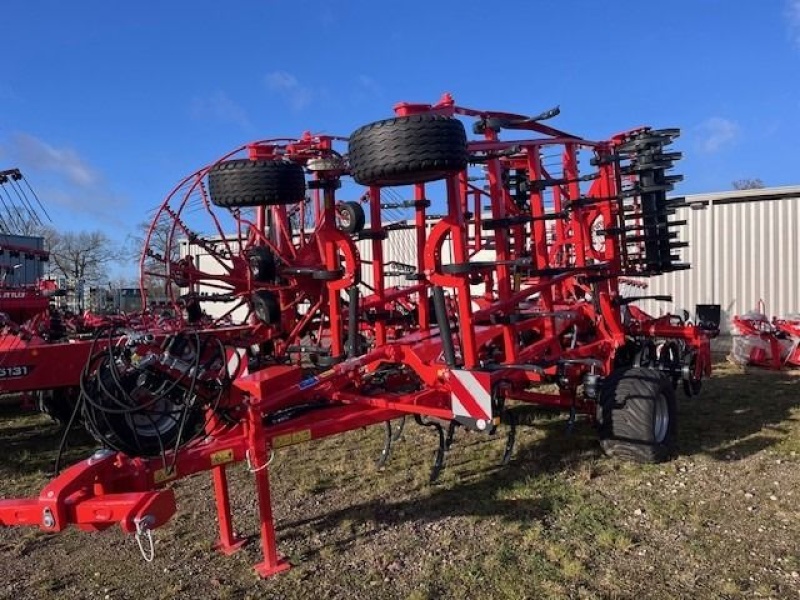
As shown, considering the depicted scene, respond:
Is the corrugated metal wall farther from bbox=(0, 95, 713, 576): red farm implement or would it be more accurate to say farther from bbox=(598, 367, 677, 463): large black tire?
bbox=(598, 367, 677, 463): large black tire

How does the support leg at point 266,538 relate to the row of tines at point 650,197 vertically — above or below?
below

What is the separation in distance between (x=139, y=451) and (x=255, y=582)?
0.91 meters

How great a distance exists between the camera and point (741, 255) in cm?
1716

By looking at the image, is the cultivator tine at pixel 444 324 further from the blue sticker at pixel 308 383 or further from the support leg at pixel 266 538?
the support leg at pixel 266 538

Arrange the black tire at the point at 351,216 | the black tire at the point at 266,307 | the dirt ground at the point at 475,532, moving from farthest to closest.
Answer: the black tire at the point at 266,307 → the black tire at the point at 351,216 → the dirt ground at the point at 475,532

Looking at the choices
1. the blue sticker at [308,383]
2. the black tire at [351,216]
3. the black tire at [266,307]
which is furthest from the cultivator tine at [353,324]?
the black tire at [266,307]

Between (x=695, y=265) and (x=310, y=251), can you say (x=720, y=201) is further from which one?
(x=310, y=251)

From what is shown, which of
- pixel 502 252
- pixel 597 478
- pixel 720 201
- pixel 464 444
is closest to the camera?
pixel 597 478

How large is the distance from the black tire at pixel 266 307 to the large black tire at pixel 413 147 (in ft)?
12.7

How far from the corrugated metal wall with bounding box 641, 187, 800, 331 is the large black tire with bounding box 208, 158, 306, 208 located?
43.2 feet

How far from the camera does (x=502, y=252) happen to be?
5.66 metres

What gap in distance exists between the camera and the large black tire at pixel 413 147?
13.5 feet

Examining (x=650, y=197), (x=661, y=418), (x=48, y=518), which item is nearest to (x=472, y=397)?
(x=661, y=418)

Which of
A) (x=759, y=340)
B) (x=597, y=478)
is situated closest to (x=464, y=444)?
(x=597, y=478)
